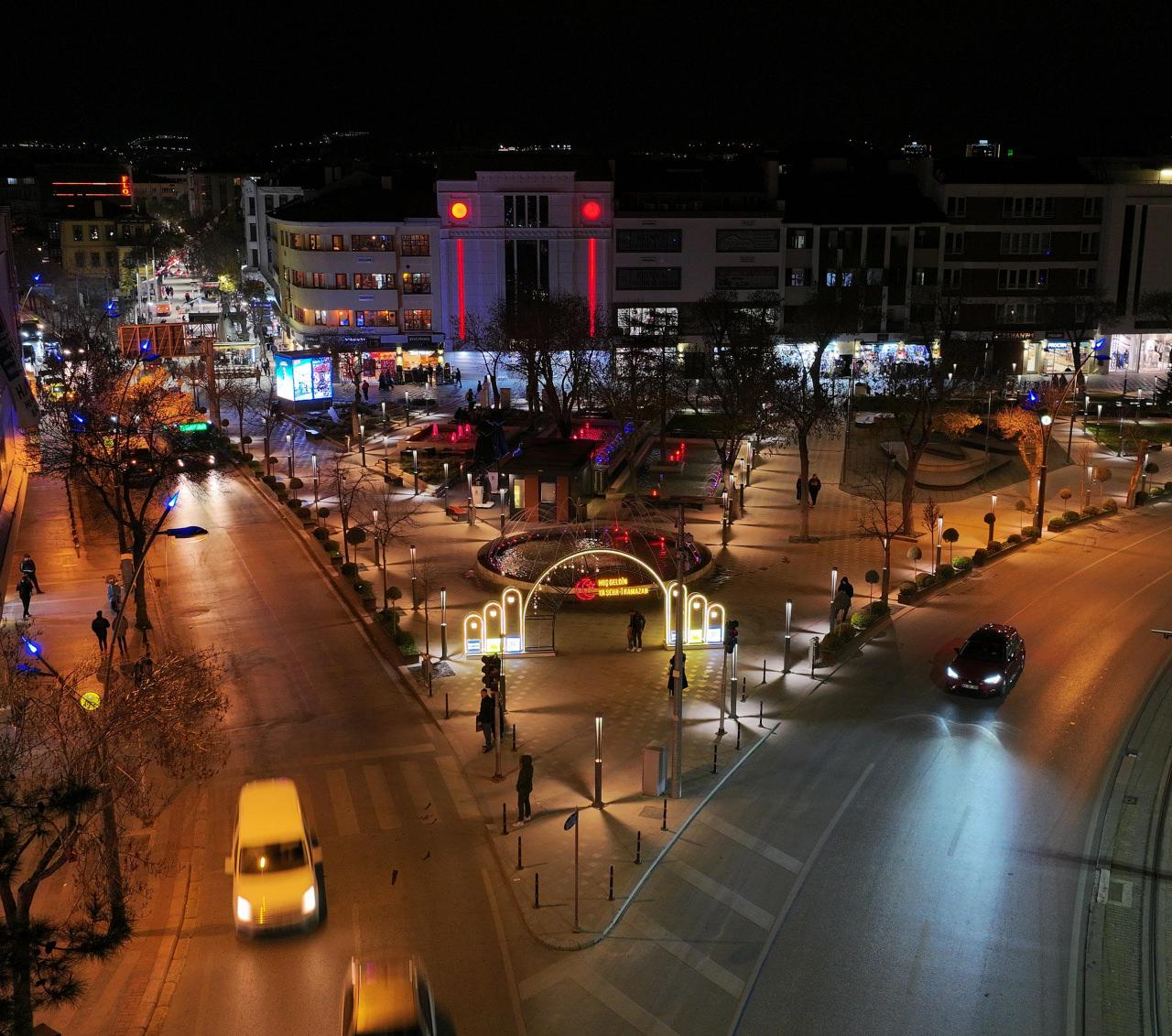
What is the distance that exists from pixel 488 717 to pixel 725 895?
710 cm

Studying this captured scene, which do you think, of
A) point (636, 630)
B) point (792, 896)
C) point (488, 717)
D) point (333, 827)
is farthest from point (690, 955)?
point (636, 630)

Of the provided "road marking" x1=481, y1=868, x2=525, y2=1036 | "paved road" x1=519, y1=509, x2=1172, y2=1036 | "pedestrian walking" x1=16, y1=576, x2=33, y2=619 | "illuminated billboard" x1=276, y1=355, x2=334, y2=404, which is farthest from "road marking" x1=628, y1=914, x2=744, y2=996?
"illuminated billboard" x1=276, y1=355, x2=334, y2=404

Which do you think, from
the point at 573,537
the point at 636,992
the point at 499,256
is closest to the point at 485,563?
the point at 573,537

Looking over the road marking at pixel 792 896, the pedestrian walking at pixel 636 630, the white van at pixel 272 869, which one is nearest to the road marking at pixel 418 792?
the white van at pixel 272 869

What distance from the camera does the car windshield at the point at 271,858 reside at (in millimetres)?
18812

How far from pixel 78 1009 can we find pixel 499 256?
69302 mm

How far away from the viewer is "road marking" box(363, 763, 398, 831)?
22125 mm

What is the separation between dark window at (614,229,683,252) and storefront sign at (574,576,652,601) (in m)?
51.6

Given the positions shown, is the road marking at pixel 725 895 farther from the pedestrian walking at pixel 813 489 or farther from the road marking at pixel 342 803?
the pedestrian walking at pixel 813 489

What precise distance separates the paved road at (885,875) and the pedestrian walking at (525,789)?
2.91m

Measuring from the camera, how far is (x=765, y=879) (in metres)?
20.1

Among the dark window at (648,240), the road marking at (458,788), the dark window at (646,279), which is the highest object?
the dark window at (648,240)

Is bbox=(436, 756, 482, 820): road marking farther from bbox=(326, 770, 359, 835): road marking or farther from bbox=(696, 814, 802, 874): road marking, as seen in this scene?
bbox=(696, 814, 802, 874): road marking

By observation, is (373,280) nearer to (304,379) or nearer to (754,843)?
(304,379)
